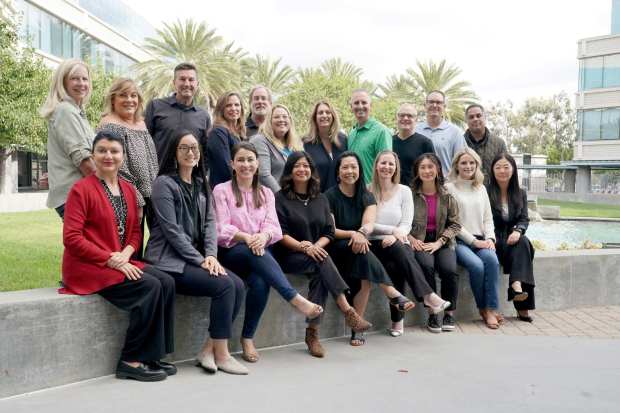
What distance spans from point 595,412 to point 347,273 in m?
2.54

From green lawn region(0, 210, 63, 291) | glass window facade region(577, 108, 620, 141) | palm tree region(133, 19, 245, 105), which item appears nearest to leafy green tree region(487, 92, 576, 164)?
glass window facade region(577, 108, 620, 141)

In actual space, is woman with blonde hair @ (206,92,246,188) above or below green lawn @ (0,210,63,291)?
above

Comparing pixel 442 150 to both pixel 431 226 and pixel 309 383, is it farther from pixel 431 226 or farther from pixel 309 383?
pixel 309 383

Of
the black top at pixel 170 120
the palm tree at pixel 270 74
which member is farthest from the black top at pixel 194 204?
the palm tree at pixel 270 74

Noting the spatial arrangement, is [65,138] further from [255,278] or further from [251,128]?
[251,128]

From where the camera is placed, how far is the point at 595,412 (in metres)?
4.15

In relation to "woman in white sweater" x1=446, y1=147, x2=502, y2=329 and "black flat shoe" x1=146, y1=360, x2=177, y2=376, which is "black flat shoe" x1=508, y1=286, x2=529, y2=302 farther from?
"black flat shoe" x1=146, y1=360, x2=177, y2=376

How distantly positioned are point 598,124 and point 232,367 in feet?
168

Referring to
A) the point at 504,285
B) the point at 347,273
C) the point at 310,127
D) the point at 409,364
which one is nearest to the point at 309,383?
the point at 409,364

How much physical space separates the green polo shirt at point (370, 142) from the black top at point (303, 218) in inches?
50.5

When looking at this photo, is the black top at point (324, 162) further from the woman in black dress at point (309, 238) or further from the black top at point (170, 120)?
the black top at point (170, 120)

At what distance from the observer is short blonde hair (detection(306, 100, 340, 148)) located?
6.84 m

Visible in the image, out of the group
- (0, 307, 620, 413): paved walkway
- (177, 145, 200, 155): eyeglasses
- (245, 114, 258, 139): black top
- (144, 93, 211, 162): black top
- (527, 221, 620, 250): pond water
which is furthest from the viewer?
(527, 221, 620, 250): pond water

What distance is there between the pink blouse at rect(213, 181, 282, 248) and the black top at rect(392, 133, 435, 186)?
7.26 ft
